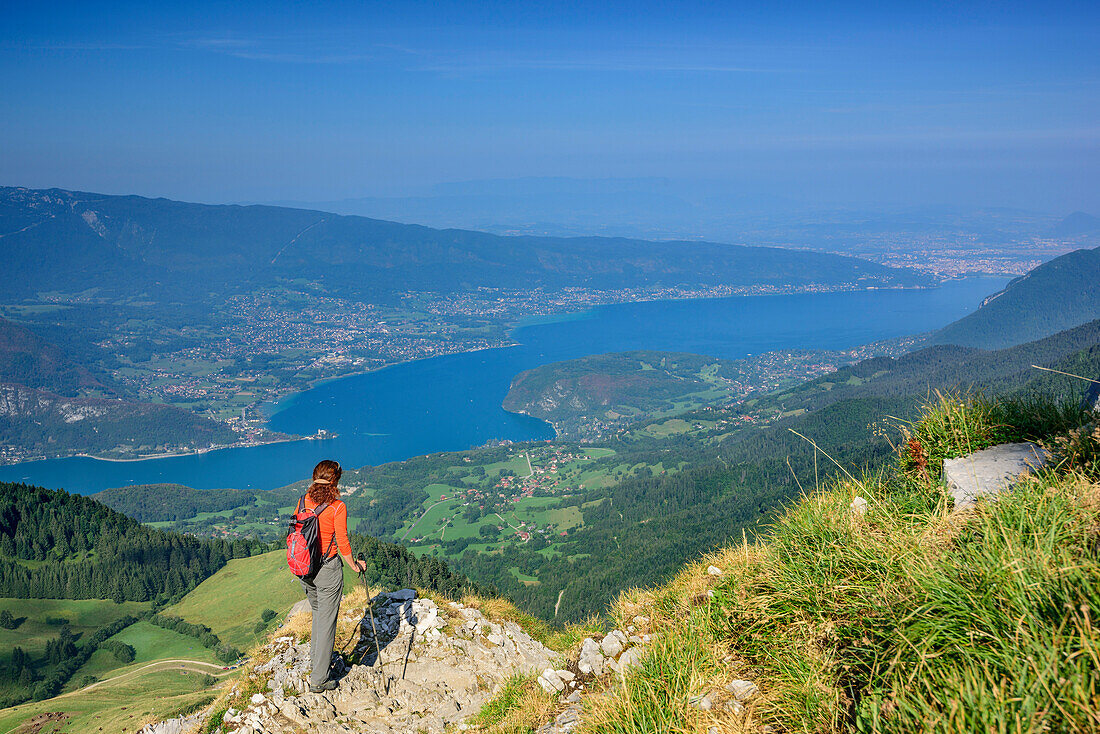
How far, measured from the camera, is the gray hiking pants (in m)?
6.96

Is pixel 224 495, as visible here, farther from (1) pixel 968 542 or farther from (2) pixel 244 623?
(1) pixel 968 542

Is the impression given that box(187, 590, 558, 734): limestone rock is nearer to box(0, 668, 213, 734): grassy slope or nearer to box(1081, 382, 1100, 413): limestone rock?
box(1081, 382, 1100, 413): limestone rock

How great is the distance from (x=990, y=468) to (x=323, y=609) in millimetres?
7009

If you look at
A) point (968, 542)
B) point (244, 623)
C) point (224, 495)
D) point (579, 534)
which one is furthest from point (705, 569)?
point (224, 495)

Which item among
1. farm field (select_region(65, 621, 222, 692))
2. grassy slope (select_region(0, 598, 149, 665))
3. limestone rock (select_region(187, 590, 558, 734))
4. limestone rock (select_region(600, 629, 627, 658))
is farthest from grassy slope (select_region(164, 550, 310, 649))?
limestone rock (select_region(600, 629, 627, 658))

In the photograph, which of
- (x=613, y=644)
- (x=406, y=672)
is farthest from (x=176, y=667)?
(x=613, y=644)

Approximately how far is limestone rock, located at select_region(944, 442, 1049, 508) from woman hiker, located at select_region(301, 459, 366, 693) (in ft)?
19.8

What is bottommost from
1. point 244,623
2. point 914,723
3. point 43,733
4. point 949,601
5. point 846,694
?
point 244,623

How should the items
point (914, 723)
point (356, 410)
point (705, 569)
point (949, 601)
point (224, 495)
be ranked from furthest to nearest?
point (356, 410)
point (224, 495)
point (705, 569)
point (949, 601)
point (914, 723)

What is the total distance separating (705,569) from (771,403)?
140 metres

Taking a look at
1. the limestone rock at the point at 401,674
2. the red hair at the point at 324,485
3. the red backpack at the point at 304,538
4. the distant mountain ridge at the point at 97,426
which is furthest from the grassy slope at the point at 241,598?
the distant mountain ridge at the point at 97,426

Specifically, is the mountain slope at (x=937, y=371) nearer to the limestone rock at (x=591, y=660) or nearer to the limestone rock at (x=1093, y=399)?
the limestone rock at (x=1093, y=399)

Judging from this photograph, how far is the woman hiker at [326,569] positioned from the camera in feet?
22.1

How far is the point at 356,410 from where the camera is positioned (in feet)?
570
